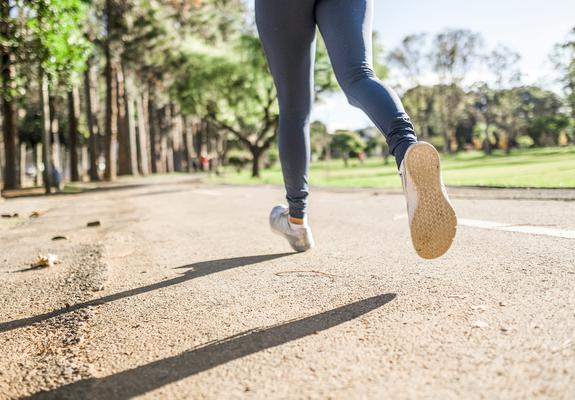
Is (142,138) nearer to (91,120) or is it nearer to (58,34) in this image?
(91,120)

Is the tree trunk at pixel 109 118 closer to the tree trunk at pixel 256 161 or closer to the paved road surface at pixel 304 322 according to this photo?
the tree trunk at pixel 256 161

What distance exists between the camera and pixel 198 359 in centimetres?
133

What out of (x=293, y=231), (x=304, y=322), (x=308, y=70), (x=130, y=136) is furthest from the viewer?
(x=130, y=136)

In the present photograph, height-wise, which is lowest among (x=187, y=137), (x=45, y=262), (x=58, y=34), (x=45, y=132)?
(x=45, y=262)

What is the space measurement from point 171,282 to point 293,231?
2.53 feet

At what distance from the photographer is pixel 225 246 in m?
3.26

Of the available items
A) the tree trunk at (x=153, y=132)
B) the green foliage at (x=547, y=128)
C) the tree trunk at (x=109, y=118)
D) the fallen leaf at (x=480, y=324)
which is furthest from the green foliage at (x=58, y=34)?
the green foliage at (x=547, y=128)

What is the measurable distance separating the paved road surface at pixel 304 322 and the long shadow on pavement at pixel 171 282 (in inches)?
0.5

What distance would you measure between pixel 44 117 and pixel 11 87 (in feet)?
8.63

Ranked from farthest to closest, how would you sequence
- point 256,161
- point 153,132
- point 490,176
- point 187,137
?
point 187,137 → point 153,132 → point 256,161 → point 490,176

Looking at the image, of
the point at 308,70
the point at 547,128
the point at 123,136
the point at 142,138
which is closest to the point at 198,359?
the point at 308,70

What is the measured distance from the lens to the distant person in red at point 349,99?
68.7 inches

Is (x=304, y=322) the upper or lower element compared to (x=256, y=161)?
lower

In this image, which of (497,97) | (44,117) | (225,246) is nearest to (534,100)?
(497,97)
